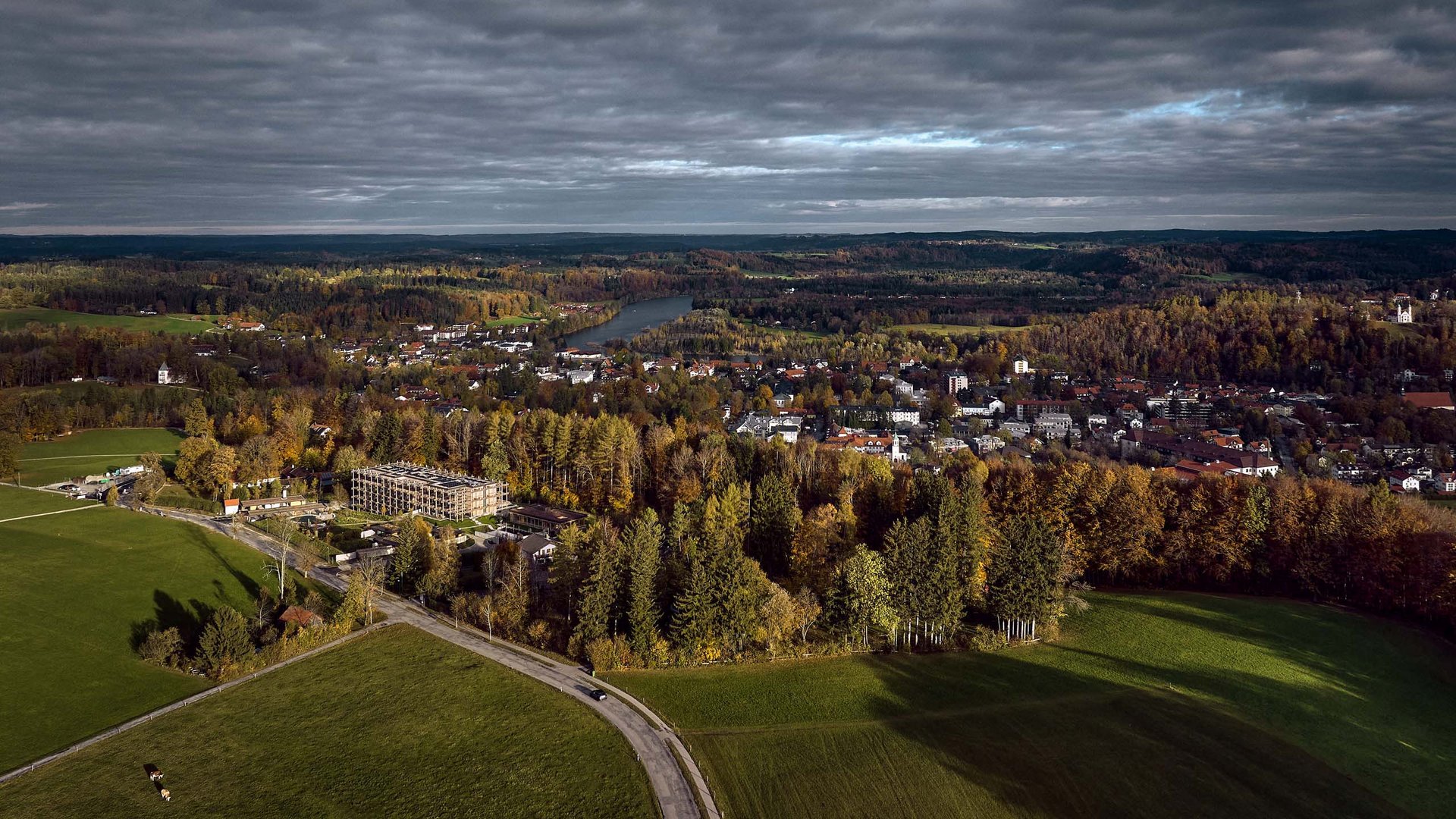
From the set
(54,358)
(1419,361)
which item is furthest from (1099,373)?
(54,358)

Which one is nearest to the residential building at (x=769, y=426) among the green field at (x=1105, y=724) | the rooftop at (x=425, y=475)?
the rooftop at (x=425, y=475)

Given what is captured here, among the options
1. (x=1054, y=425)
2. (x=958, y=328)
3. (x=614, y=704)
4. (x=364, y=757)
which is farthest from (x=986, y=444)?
(x=958, y=328)

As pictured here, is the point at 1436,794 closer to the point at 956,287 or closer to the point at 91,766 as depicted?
the point at 91,766

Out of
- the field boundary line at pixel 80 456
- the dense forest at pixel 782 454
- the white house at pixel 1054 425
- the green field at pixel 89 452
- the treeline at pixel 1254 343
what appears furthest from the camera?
the treeline at pixel 1254 343

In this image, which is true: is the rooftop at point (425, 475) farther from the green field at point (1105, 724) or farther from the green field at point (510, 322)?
the green field at point (510, 322)

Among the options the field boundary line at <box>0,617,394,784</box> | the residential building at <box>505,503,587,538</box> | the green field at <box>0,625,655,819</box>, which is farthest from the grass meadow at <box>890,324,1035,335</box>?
the green field at <box>0,625,655,819</box>

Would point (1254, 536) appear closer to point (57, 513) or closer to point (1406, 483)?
point (1406, 483)
